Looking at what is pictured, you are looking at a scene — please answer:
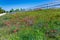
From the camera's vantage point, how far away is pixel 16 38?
555 cm

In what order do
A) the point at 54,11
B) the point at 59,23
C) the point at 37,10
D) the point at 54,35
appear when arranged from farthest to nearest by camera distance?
the point at 37,10 < the point at 54,11 < the point at 59,23 < the point at 54,35

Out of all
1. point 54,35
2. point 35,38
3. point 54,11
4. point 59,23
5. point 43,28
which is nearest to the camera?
point 35,38

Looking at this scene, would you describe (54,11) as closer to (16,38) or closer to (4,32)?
(4,32)

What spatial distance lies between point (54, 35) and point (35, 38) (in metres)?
1.22

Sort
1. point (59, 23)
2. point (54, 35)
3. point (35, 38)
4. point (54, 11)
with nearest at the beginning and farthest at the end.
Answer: point (35, 38)
point (54, 35)
point (59, 23)
point (54, 11)

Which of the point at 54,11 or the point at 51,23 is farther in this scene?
the point at 54,11

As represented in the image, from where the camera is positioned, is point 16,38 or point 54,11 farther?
point 54,11

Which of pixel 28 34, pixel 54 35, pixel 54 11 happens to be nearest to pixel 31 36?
pixel 28 34

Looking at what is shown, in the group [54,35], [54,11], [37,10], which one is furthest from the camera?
[37,10]

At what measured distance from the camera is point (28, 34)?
17.6ft

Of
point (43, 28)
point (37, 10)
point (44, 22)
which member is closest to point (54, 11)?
point (37, 10)

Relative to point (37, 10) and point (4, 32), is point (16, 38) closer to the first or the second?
point (4, 32)

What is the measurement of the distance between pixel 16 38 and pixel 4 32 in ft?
7.03

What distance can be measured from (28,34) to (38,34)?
0.24 m
